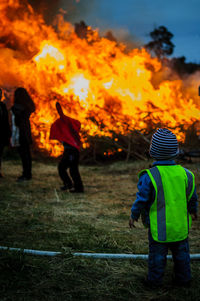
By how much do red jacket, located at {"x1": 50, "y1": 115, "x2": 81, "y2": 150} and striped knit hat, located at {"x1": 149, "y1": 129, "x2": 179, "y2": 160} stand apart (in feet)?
12.1

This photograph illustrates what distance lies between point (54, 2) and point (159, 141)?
453 inches

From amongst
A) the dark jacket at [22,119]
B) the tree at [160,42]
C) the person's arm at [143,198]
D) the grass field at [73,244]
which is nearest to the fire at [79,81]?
the dark jacket at [22,119]

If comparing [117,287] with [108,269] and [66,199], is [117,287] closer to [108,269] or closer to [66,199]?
[108,269]

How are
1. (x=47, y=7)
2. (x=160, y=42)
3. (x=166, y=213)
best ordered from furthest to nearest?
(x=160, y=42) < (x=47, y=7) < (x=166, y=213)

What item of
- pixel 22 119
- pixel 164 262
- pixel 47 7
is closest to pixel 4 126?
pixel 22 119

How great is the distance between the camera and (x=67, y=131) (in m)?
6.16

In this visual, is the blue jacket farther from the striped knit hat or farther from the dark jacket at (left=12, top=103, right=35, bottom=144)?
the dark jacket at (left=12, top=103, right=35, bottom=144)

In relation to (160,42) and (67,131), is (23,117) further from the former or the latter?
(160,42)

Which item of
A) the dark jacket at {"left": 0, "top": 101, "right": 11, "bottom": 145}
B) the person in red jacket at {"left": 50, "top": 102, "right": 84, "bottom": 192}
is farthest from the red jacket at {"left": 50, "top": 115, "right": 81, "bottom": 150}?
the dark jacket at {"left": 0, "top": 101, "right": 11, "bottom": 145}

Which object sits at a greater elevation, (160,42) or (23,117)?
(160,42)

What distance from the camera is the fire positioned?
9.98 m

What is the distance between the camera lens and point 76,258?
2930mm

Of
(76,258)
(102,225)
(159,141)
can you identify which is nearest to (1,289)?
(76,258)

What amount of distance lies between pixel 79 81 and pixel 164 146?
8274 mm
